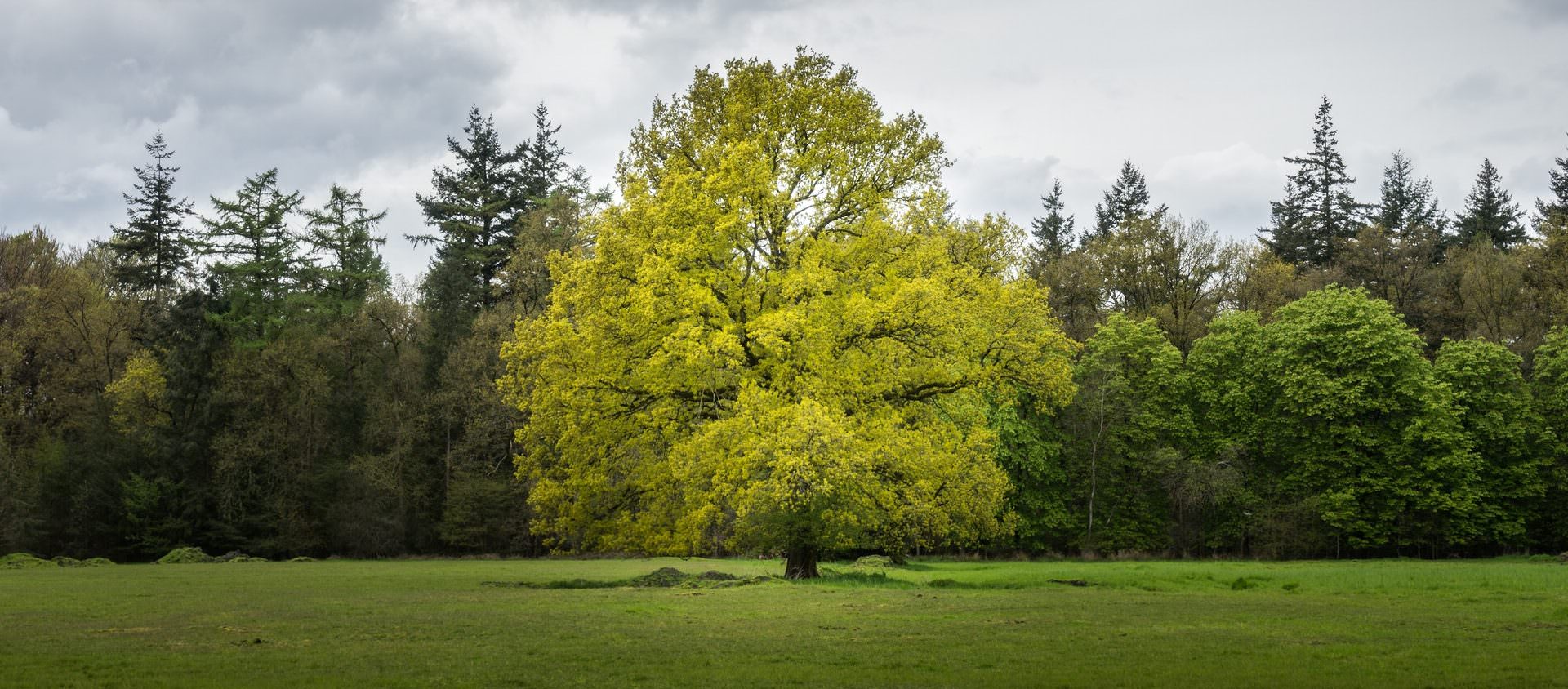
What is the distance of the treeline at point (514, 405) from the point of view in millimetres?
54688

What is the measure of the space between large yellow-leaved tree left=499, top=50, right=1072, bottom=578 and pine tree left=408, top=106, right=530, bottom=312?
4106cm

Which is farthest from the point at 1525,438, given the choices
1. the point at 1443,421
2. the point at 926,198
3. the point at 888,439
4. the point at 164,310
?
the point at 164,310

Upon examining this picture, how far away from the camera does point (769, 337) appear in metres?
26.4

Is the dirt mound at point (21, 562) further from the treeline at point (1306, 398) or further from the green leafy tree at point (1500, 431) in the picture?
the green leafy tree at point (1500, 431)

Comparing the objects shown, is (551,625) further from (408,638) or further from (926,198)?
(926,198)

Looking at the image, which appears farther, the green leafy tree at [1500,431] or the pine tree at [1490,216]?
the pine tree at [1490,216]

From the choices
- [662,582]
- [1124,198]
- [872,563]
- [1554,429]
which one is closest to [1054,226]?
[1124,198]

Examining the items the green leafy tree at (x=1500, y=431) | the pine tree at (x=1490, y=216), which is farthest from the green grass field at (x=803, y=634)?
the pine tree at (x=1490, y=216)

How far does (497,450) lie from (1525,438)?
52692mm

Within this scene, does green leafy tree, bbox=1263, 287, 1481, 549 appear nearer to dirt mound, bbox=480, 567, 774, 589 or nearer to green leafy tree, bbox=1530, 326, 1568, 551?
green leafy tree, bbox=1530, 326, 1568, 551

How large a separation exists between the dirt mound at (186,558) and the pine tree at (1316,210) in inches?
2554

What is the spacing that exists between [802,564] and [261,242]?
5224cm

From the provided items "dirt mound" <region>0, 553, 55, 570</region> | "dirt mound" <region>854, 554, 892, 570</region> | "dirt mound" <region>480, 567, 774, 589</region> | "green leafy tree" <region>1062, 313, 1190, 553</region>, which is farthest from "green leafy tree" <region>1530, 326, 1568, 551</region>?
"dirt mound" <region>0, 553, 55, 570</region>

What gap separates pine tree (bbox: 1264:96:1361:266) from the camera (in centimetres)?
7519
